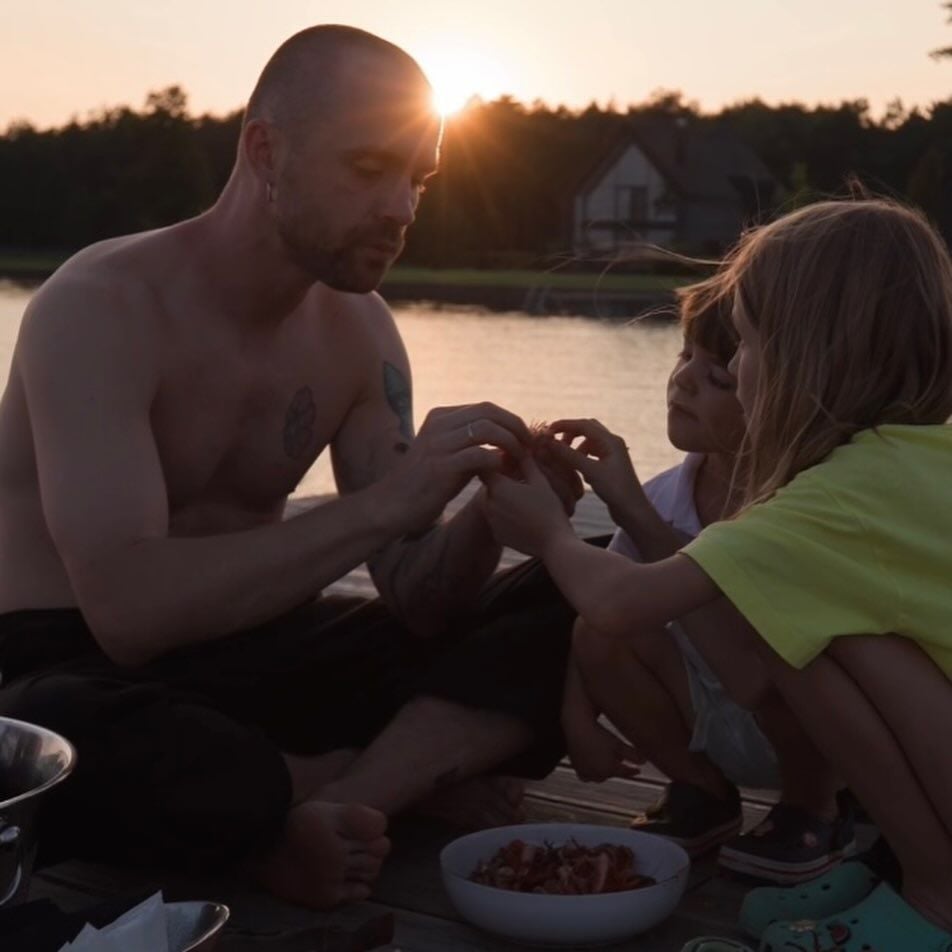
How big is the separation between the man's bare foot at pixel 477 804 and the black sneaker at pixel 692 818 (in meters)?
0.19

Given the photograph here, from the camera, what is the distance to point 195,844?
219 cm

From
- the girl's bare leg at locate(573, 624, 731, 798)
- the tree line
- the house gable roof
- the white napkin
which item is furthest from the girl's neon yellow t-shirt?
the house gable roof

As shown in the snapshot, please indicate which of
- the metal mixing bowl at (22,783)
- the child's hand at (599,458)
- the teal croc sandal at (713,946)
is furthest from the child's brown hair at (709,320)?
the metal mixing bowl at (22,783)

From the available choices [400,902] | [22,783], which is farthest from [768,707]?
[22,783]

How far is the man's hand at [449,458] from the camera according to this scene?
7.85 ft

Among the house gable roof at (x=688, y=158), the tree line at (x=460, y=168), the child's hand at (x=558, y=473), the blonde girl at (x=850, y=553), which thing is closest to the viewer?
the blonde girl at (x=850, y=553)

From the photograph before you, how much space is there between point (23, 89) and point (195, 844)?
3122cm

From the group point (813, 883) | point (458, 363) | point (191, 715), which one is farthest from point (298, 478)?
point (458, 363)

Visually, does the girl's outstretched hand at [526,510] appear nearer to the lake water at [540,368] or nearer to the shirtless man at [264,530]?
the shirtless man at [264,530]

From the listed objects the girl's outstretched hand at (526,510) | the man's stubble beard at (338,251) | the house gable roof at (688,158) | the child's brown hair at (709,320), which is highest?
the man's stubble beard at (338,251)

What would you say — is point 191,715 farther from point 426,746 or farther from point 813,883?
point 813,883

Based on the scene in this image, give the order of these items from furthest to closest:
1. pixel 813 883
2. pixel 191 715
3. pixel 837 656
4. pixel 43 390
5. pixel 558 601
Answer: pixel 558 601, pixel 43 390, pixel 191 715, pixel 813 883, pixel 837 656

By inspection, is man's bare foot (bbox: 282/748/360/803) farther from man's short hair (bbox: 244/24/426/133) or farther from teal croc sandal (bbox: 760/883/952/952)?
man's short hair (bbox: 244/24/426/133)

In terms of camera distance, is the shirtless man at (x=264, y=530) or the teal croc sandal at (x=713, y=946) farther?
the shirtless man at (x=264, y=530)
